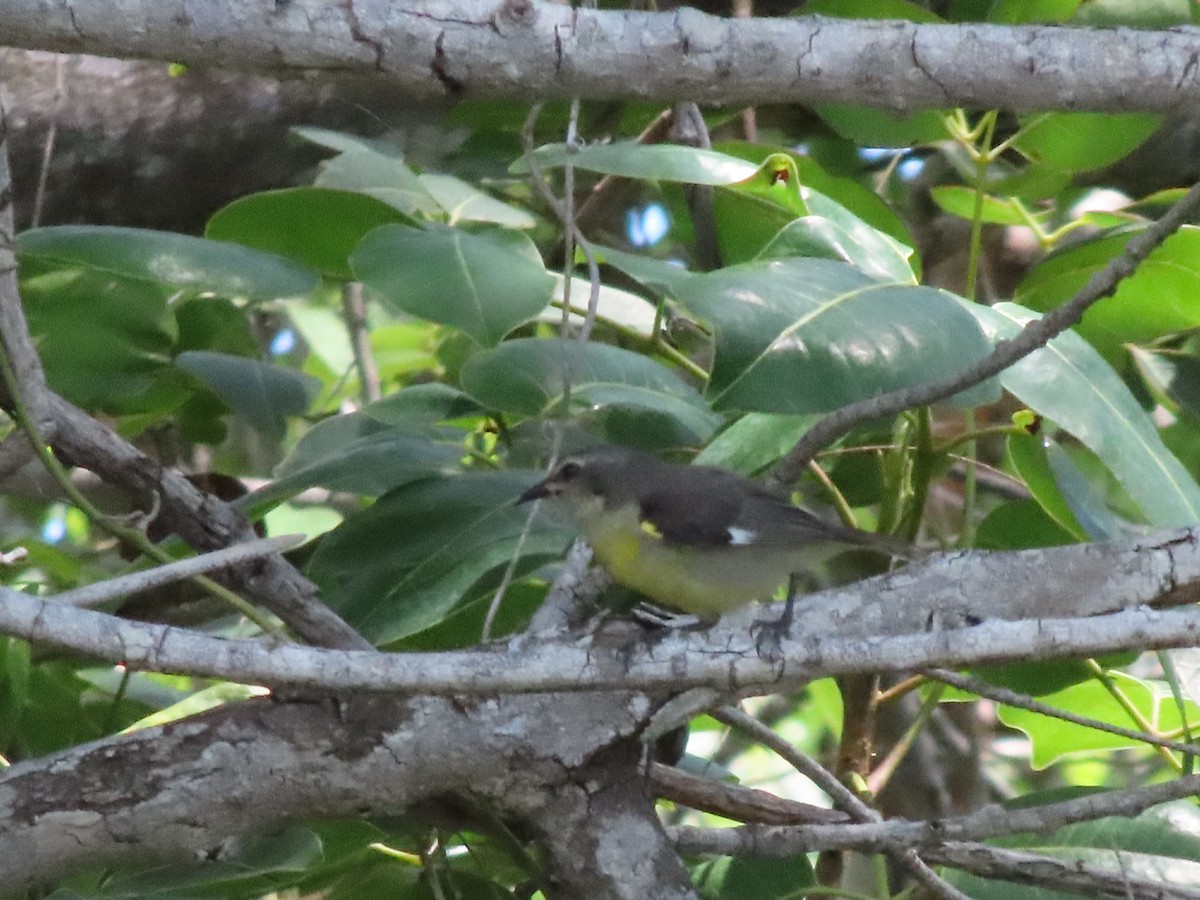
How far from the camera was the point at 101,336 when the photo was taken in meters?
2.70

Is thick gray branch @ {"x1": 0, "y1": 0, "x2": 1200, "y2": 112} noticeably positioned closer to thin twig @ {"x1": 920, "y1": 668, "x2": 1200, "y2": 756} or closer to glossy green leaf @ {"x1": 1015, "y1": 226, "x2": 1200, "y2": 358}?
glossy green leaf @ {"x1": 1015, "y1": 226, "x2": 1200, "y2": 358}

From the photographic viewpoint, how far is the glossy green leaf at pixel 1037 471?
2359 mm

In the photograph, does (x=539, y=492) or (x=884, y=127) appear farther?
(x=884, y=127)

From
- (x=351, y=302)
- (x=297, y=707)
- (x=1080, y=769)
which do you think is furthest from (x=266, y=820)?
(x=1080, y=769)

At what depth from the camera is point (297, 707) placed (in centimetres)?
189

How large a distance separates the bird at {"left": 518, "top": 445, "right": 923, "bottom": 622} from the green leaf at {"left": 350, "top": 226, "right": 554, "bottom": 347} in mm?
299

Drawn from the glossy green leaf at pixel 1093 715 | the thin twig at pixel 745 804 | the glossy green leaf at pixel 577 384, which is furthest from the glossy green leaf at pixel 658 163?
the glossy green leaf at pixel 1093 715

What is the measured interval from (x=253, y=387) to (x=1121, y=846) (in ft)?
5.75

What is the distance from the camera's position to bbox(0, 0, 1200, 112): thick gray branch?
1744 millimetres

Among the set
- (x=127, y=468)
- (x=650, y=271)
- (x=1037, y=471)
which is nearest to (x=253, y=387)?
(x=127, y=468)

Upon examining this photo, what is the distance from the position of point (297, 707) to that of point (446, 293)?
71cm

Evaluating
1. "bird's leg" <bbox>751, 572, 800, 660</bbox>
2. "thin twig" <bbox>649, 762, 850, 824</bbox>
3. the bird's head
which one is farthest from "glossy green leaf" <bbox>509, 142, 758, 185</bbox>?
"thin twig" <bbox>649, 762, 850, 824</bbox>

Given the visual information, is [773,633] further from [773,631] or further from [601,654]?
[601,654]

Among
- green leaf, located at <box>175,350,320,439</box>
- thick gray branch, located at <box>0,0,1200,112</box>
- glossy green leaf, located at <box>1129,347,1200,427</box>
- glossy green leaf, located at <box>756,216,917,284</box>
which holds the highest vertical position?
thick gray branch, located at <box>0,0,1200,112</box>
